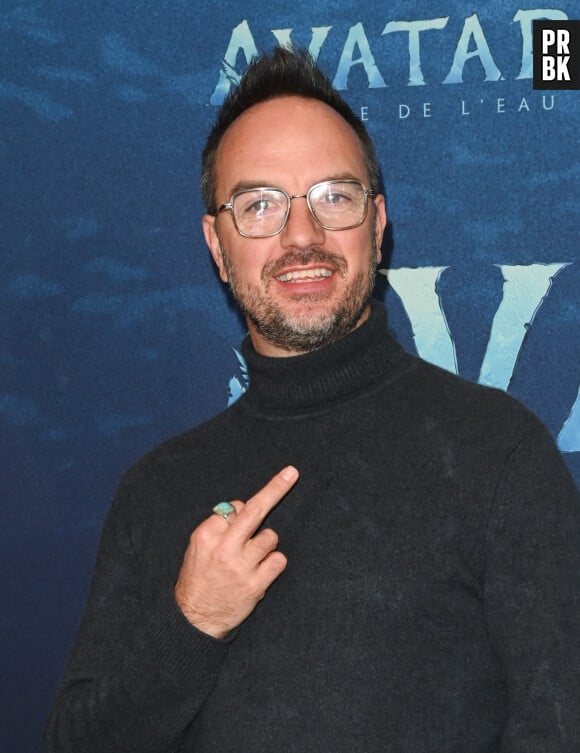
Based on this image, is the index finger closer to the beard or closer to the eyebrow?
the beard

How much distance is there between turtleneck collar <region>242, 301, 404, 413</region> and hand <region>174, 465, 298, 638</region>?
18 centimetres

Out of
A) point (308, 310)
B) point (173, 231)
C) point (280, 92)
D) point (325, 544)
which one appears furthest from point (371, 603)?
point (173, 231)

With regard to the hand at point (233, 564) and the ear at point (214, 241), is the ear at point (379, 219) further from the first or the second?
the hand at point (233, 564)

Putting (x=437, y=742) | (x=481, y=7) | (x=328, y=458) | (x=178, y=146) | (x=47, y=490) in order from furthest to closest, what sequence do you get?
(x=47, y=490), (x=178, y=146), (x=481, y=7), (x=328, y=458), (x=437, y=742)

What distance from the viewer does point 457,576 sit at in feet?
4.27

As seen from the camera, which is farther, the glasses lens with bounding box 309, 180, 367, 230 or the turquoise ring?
the glasses lens with bounding box 309, 180, 367, 230

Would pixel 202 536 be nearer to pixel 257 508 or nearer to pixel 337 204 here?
pixel 257 508

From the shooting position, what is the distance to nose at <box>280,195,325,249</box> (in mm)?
1494

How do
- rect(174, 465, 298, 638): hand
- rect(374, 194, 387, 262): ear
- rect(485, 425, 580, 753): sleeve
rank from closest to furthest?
rect(485, 425, 580, 753): sleeve
rect(174, 465, 298, 638): hand
rect(374, 194, 387, 262): ear

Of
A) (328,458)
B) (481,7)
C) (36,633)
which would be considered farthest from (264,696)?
(481,7)

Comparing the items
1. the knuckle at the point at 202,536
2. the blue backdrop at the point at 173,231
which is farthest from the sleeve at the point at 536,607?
the blue backdrop at the point at 173,231

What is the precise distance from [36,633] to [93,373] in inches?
24.1

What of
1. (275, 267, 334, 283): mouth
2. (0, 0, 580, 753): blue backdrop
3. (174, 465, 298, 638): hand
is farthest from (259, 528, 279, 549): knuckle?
(0, 0, 580, 753): blue backdrop

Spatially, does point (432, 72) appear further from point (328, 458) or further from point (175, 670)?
point (175, 670)
